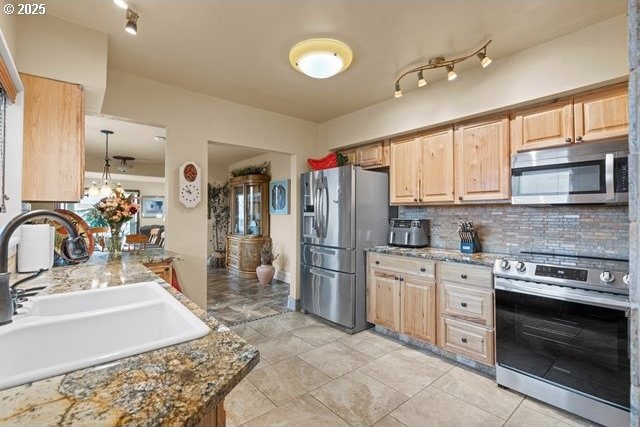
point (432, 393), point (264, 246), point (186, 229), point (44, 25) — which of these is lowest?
point (432, 393)

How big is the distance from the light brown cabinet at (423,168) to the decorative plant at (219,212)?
4805mm

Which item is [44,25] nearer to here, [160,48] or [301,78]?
[160,48]

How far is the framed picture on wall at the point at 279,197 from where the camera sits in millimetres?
5273

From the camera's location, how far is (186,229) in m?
2.92

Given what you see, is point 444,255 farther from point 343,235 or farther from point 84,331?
point 84,331

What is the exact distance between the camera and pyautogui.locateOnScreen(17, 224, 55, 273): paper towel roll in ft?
5.60

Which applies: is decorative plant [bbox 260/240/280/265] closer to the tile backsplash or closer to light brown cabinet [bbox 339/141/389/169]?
light brown cabinet [bbox 339/141/389/169]

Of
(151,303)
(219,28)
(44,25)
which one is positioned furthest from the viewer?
(219,28)

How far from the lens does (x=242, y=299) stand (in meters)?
4.28

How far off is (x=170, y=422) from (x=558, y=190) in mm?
2640

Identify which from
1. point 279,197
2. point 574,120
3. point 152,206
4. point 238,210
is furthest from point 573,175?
point 152,206

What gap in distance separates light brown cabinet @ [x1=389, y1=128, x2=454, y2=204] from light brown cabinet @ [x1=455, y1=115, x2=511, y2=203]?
0.09 meters

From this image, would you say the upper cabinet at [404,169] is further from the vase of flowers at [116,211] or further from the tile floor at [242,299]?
the vase of flowers at [116,211]

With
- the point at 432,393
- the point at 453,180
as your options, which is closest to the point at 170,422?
the point at 432,393
